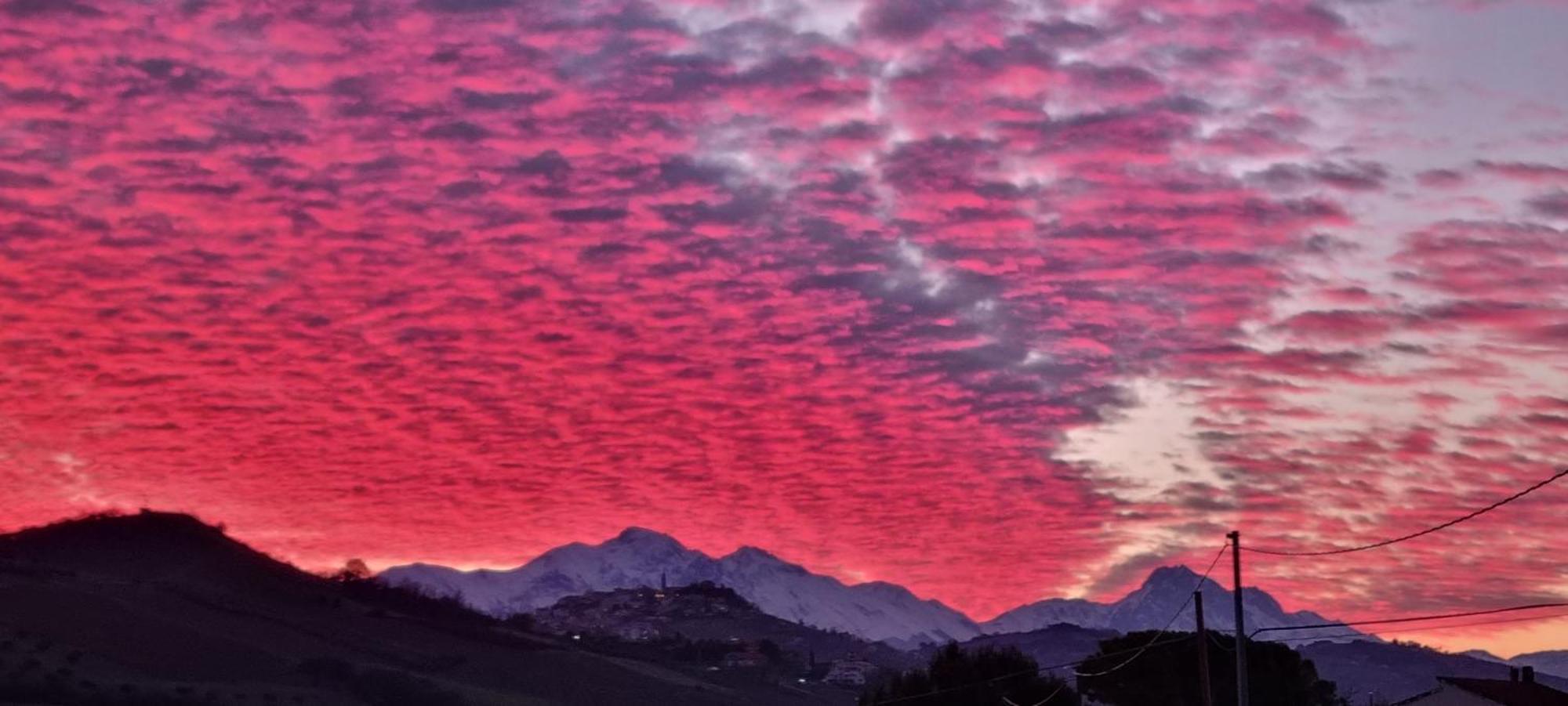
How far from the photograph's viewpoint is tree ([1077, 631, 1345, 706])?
341 ft

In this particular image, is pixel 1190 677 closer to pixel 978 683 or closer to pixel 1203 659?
pixel 978 683

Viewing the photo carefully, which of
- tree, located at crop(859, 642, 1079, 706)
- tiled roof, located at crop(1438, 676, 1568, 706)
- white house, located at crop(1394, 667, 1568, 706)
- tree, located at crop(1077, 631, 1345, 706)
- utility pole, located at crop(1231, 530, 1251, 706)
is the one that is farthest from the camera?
tree, located at crop(859, 642, 1079, 706)

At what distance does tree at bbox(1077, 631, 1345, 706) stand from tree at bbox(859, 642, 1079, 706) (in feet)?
15.7

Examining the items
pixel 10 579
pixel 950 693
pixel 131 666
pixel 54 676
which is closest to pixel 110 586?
pixel 10 579

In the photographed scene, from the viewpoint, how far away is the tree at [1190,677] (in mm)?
104062

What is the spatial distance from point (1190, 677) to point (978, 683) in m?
24.6

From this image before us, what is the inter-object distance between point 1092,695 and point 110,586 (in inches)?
4943

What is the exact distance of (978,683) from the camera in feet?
413

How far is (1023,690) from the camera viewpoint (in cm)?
12200

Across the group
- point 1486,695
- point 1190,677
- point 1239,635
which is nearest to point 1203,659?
point 1239,635

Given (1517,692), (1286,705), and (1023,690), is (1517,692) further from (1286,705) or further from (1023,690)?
(1023,690)

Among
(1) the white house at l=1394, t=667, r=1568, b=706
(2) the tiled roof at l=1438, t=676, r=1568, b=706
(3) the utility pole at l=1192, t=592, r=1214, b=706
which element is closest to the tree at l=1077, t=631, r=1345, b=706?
(1) the white house at l=1394, t=667, r=1568, b=706

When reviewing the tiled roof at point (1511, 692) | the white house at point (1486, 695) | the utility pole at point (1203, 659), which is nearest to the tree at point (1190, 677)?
the white house at point (1486, 695)

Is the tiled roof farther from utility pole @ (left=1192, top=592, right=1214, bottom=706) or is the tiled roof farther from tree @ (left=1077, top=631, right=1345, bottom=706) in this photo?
utility pole @ (left=1192, top=592, right=1214, bottom=706)
